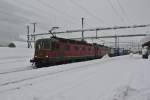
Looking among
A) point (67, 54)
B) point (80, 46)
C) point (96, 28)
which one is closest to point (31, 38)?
point (96, 28)

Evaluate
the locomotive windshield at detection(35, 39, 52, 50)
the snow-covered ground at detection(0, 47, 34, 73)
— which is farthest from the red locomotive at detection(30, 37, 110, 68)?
the snow-covered ground at detection(0, 47, 34, 73)

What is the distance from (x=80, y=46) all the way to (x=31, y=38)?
29.1 metres

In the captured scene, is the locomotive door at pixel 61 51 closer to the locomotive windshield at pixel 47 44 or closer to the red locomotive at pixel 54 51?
the red locomotive at pixel 54 51

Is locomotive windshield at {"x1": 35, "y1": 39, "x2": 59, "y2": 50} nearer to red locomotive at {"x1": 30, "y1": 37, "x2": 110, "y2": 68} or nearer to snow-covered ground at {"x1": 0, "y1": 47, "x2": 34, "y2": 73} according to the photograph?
red locomotive at {"x1": 30, "y1": 37, "x2": 110, "y2": 68}

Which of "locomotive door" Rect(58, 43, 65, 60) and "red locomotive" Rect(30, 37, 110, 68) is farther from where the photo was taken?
"locomotive door" Rect(58, 43, 65, 60)

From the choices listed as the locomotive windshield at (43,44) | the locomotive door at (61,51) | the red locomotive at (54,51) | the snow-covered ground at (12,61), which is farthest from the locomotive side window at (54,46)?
the snow-covered ground at (12,61)

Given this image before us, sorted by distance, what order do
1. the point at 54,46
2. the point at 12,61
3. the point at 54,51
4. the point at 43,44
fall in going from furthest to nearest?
the point at 12,61 < the point at 43,44 < the point at 54,46 < the point at 54,51

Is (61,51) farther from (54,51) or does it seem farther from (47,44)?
(47,44)

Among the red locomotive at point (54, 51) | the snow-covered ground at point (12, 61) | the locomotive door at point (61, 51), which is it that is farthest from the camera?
the locomotive door at point (61, 51)

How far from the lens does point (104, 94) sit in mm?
6859

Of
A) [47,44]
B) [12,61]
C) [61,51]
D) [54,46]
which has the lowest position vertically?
[12,61]

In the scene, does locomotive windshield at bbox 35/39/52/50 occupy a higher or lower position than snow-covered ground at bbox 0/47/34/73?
higher

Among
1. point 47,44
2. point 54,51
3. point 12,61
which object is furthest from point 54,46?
point 12,61

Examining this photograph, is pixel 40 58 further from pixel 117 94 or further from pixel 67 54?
pixel 117 94
